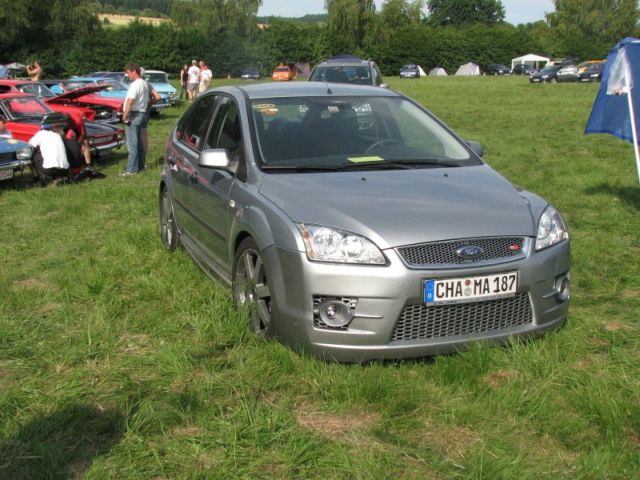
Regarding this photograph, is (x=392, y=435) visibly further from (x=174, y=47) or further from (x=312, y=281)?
(x=174, y=47)

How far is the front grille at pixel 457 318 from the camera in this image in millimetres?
3926

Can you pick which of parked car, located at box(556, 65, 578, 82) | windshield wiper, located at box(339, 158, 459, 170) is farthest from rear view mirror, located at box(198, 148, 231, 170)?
parked car, located at box(556, 65, 578, 82)

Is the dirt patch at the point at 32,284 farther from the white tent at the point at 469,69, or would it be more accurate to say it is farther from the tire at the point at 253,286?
the white tent at the point at 469,69

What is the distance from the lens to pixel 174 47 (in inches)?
2347

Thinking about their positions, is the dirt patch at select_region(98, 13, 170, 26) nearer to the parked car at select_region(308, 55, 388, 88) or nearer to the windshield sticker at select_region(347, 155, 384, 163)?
the parked car at select_region(308, 55, 388, 88)

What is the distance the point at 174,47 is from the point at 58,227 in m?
54.2

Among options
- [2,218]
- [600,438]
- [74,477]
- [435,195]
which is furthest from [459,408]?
[2,218]

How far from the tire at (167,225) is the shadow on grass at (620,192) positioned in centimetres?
543

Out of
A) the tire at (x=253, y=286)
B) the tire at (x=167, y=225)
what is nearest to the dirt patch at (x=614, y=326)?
the tire at (x=253, y=286)

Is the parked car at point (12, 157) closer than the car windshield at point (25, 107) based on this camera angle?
Yes

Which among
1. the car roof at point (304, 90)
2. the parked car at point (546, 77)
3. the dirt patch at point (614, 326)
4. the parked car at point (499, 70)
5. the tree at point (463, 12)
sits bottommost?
the parked car at point (499, 70)

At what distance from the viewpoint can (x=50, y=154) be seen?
11.1 meters

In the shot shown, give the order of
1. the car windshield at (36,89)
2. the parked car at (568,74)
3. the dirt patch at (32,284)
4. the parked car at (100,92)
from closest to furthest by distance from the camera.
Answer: the dirt patch at (32,284) < the car windshield at (36,89) < the parked car at (100,92) < the parked car at (568,74)

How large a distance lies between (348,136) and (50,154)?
7.20 meters
